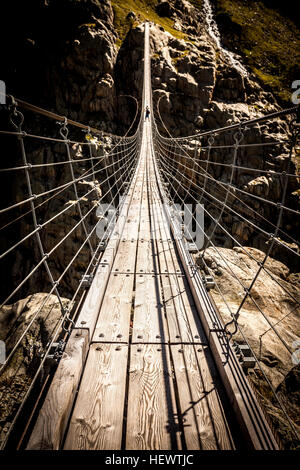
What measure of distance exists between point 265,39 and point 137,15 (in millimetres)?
18535

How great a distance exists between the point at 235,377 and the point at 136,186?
15.6 ft

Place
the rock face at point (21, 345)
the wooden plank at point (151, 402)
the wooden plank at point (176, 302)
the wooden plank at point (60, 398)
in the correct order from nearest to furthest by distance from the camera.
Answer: the wooden plank at point (60, 398) < the wooden plank at point (151, 402) < the rock face at point (21, 345) < the wooden plank at point (176, 302)

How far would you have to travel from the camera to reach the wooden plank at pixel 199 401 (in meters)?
1.02

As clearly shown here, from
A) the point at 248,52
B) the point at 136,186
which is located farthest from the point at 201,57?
the point at 136,186

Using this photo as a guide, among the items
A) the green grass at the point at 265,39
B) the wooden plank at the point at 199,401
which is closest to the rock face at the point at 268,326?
the wooden plank at the point at 199,401

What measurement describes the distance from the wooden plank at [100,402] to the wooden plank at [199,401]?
1.02ft

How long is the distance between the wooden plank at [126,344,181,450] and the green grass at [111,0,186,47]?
22.7m

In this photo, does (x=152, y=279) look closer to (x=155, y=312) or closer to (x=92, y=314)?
(x=155, y=312)

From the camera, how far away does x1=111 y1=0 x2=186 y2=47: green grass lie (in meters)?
19.7

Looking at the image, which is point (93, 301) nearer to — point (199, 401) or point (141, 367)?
point (141, 367)

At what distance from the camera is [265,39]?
97.0ft

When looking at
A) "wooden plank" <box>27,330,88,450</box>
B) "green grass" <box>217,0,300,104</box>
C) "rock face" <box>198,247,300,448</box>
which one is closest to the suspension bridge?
"wooden plank" <box>27,330,88,450</box>

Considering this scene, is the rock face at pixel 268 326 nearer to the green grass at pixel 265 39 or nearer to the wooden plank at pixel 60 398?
Result: the wooden plank at pixel 60 398

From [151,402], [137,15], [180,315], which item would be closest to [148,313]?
[180,315]
